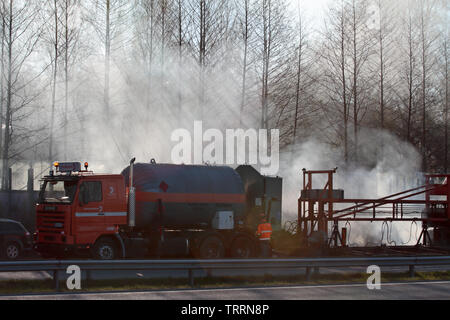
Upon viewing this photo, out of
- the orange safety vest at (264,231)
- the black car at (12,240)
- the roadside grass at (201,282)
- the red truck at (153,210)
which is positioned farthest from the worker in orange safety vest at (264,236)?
the black car at (12,240)

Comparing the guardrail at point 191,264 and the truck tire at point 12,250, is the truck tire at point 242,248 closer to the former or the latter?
the guardrail at point 191,264

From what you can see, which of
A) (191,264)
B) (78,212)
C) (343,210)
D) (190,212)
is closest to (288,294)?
(191,264)

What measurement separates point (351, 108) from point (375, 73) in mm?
2753

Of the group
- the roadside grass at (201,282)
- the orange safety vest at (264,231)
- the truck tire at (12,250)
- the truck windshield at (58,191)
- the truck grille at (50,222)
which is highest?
the truck windshield at (58,191)

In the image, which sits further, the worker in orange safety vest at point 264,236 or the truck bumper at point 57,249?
the worker in orange safety vest at point 264,236

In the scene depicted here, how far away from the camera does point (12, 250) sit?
19188 mm

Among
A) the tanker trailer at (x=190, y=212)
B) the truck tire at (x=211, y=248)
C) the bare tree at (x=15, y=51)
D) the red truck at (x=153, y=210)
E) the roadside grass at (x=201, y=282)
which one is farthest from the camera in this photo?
the bare tree at (x=15, y=51)

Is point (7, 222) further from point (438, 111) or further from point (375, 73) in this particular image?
point (438, 111)

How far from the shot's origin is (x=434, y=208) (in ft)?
80.9

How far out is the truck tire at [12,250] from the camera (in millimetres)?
19062

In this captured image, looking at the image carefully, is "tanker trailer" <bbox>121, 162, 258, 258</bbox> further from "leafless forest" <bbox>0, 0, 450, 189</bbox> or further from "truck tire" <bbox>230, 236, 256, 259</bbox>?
"leafless forest" <bbox>0, 0, 450, 189</bbox>

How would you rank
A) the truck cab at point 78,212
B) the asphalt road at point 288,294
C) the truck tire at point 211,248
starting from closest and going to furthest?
the asphalt road at point 288,294 < the truck cab at point 78,212 < the truck tire at point 211,248

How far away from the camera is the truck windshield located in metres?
17.1

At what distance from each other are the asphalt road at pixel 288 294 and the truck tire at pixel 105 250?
200 inches
